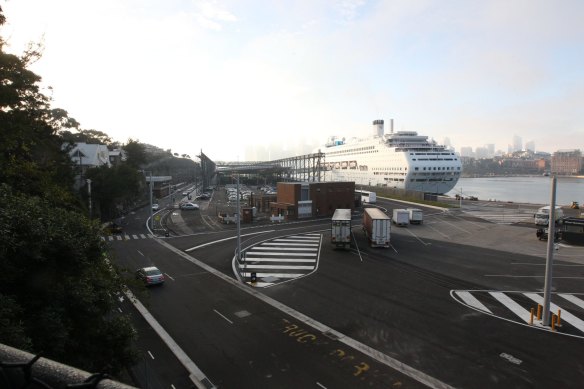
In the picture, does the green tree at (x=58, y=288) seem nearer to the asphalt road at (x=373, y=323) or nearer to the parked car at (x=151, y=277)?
the asphalt road at (x=373, y=323)

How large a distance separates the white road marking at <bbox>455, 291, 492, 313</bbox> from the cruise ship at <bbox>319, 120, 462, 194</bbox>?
222 feet

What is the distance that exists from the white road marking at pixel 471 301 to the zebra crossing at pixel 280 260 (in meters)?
9.77

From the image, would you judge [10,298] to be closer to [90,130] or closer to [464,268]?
[464,268]

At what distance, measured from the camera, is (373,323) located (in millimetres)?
16656

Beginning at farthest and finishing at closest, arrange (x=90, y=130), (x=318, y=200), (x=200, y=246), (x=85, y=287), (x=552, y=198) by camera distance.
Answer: (x=90, y=130) < (x=318, y=200) < (x=200, y=246) < (x=552, y=198) < (x=85, y=287)

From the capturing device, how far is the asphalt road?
12.5 m

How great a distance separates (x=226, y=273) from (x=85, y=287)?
16724 mm

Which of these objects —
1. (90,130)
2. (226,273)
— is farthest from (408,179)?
(90,130)

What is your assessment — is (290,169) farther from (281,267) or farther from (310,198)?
(281,267)

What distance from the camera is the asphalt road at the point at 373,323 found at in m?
12.5

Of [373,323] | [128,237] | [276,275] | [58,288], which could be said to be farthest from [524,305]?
[128,237]

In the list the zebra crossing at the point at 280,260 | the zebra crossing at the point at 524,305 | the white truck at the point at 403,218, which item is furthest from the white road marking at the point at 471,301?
the white truck at the point at 403,218

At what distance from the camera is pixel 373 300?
1964cm

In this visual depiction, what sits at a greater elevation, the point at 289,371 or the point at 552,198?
the point at 552,198
